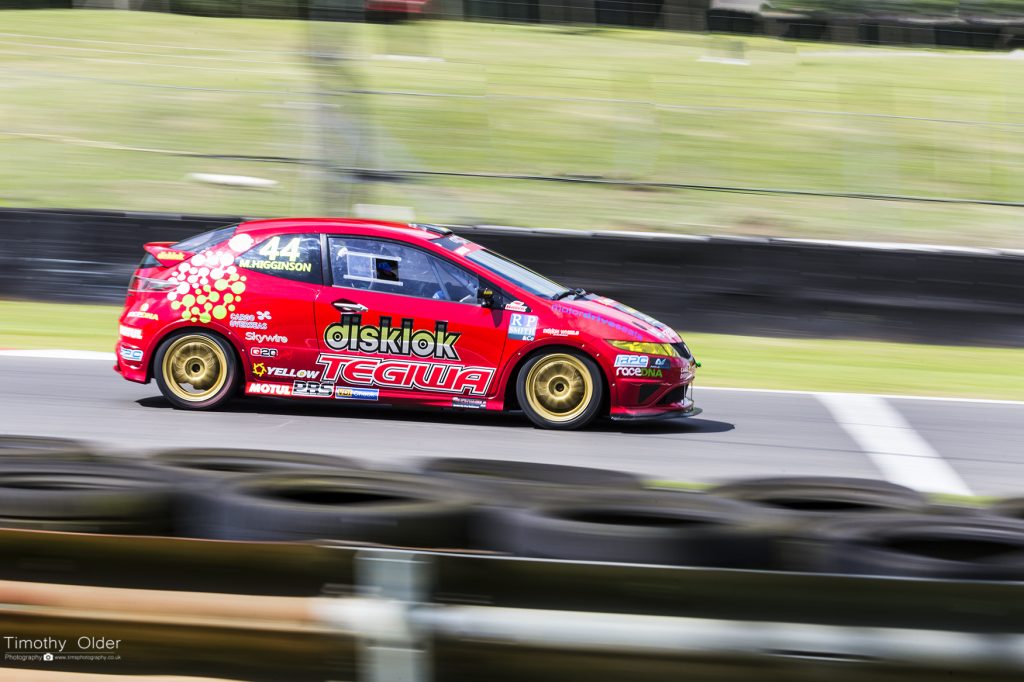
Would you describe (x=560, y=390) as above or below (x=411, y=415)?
above

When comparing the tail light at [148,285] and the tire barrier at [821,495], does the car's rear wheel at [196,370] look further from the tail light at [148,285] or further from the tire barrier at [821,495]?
the tire barrier at [821,495]

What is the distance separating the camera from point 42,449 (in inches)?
217

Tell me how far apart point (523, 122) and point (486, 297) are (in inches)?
434

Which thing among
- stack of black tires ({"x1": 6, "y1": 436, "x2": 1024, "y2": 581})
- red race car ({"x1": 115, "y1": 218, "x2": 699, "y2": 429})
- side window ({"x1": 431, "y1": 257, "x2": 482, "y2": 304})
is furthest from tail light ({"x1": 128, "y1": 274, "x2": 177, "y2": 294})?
stack of black tires ({"x1": 6, "y1": 436, "x2": 1024, "y2": 581})

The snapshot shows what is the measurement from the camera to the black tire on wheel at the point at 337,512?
4305mm

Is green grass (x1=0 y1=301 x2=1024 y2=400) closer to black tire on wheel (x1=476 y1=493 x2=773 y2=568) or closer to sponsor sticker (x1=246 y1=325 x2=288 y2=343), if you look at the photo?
sponsor sticker (x1=246 y1=325 x2=288 y2=343)

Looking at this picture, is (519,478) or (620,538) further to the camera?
(519,478)

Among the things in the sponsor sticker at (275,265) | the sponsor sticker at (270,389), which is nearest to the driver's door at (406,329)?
the sponsor sticker at (275,265)

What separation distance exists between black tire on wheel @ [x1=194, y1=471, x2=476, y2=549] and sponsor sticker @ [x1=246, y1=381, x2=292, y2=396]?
11.9ft

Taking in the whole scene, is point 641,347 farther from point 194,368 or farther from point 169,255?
point 169,255

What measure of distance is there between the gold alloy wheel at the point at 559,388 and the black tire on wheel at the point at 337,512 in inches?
141

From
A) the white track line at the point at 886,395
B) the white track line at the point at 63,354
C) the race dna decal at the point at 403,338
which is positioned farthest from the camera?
the white track line at the point at 63,354

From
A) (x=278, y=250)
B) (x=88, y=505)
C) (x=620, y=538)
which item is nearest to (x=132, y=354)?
(x=278, y=250)

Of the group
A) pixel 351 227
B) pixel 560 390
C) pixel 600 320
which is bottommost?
pixel 560 390
